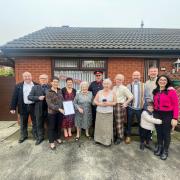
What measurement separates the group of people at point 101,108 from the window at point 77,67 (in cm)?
160

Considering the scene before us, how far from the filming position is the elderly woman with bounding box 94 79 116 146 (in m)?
4.01

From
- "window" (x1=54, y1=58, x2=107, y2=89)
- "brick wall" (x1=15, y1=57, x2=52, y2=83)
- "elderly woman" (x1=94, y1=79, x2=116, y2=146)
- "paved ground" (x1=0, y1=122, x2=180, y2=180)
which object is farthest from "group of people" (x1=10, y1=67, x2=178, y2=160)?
"brick wall" (x1=15, y1=57, x2=52, y2=83)

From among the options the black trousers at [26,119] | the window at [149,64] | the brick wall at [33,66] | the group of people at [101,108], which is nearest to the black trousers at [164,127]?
the group of people at [101,108]

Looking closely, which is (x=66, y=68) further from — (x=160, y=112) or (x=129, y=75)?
(x=160, y=112)

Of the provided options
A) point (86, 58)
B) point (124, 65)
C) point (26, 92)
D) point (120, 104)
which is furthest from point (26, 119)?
point (124, 65)

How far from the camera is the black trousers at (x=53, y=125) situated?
406 cm

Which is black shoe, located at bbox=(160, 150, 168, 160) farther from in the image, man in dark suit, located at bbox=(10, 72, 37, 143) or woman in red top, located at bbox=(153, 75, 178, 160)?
man in dark suit, located at bbox=(10, 72, 37, 143)

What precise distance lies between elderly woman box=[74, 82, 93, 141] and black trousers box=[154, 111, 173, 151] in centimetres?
159

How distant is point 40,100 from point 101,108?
147 cm

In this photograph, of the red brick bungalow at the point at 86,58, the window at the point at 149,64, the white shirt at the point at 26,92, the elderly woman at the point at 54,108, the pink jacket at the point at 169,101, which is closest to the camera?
the pink jacket at the point at 169,101

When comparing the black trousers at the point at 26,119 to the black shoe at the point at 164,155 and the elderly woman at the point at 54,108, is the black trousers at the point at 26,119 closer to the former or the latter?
the elderly woman at the point at 54,108

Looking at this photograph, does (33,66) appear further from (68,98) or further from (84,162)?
(84,162)

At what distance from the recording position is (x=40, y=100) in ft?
13.6

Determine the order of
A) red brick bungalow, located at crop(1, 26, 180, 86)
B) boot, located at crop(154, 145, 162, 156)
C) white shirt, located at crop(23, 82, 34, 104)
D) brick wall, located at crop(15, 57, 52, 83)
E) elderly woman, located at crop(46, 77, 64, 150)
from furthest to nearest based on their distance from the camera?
brick wall, located at crop(15, 57, 52, 83) → red brick bungalow, located at crop(1, 26, 180, 86) → white shirt, located at crop(23, 82, 34, 104) → elderly woman, located at crop(46, 77, 64, 150) → boot, located at crop(154, 145, 162, 156)
